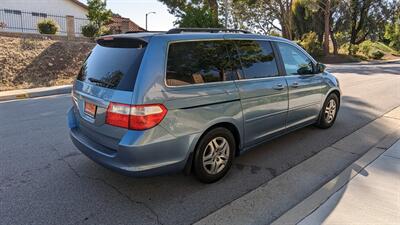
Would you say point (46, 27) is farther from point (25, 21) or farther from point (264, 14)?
point (264, 14)

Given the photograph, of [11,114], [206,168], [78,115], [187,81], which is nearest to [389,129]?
[206,168]

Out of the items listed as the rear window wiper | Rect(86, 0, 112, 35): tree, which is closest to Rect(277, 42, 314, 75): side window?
the rear window wiper

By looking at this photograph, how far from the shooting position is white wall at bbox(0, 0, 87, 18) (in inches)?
947

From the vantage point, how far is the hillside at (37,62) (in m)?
12.3

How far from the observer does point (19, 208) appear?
10.1 ft

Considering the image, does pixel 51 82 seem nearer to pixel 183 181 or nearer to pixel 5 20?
pixel 183 181

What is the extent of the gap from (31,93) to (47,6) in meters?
19.2

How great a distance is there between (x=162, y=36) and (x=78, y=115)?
→ 147 cm

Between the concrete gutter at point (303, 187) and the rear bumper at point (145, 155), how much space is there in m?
0.65

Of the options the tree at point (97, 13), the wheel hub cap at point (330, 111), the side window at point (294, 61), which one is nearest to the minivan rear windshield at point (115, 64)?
the side window at point (294, 61)

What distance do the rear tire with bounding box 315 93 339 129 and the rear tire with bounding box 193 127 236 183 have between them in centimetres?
247

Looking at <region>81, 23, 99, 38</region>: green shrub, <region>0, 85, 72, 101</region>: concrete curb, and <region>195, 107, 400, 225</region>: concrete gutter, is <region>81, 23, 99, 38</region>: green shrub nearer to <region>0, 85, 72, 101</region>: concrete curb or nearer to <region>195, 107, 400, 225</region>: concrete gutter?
<region>0, 85, 72, 101</region>: concrete curb

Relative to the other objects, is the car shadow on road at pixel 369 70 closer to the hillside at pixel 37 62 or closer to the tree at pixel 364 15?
the hillside at pixel 37 62

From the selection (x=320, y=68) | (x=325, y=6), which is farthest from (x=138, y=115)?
(x=325, y=6)
